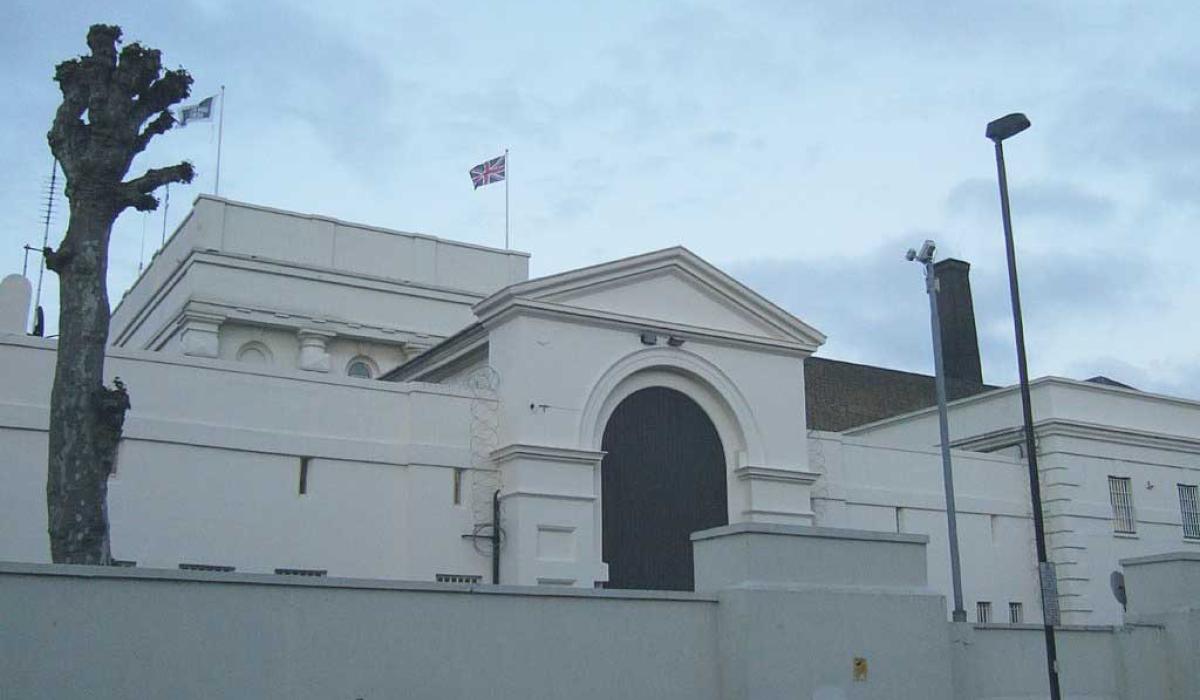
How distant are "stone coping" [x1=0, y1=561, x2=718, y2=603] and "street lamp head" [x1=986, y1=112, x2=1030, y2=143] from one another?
311 inches

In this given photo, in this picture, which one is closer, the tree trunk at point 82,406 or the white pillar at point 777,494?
the tree trunk at point 82,406

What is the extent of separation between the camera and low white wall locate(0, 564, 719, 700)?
36.2ft

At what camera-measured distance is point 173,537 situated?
70.3ft

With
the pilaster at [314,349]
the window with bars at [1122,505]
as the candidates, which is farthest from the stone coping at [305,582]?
the window with bars at [1122,505]

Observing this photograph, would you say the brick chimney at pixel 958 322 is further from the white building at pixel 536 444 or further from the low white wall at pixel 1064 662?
the low white wall at pixel 1064 662

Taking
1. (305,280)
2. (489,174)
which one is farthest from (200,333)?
(489,174)

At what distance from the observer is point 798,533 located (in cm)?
1466

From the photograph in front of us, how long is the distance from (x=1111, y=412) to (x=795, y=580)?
2223cm

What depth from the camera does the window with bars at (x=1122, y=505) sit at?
1307 inches

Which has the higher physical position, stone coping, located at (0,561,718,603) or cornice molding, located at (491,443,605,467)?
cornice molding, located at (491,443,605,467)

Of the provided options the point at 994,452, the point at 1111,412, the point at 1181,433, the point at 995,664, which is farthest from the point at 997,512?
the point at 995,664

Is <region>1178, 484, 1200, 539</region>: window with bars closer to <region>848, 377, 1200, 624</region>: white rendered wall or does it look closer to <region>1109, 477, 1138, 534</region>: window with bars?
<region>848, 377, 1200, 624</region>: white rendered wall

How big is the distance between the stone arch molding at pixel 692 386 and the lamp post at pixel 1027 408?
30.0 feet

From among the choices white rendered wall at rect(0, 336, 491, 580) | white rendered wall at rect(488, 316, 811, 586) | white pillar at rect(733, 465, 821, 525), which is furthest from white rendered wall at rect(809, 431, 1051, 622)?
white rendered wall at rect(0, 336, 491, 580)
